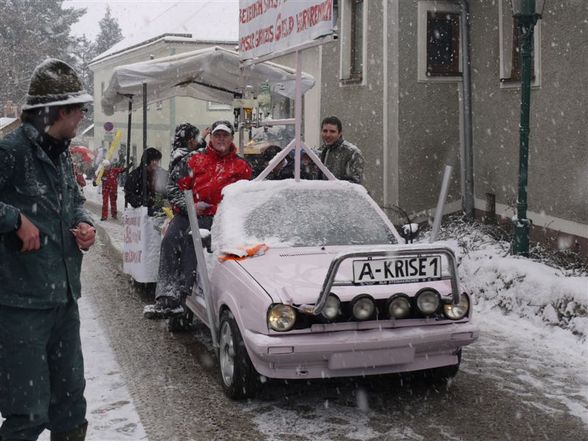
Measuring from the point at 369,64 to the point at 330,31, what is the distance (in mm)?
8230

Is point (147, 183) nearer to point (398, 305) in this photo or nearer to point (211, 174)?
point (211, 174)

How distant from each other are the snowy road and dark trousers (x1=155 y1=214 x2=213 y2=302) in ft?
1.71

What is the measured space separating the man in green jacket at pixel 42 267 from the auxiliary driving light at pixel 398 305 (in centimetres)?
214

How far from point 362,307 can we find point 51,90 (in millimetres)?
2400

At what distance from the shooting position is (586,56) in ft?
31.8

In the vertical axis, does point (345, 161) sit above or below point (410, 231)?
above

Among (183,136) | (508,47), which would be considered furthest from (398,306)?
(508,47)

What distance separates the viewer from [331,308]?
495 centimetres

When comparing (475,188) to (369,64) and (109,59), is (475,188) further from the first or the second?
(109,59)

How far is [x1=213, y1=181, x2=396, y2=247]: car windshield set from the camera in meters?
6.24

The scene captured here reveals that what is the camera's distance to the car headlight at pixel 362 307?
4.97m

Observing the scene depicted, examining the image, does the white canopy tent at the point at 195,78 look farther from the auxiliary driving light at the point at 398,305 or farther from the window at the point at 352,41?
the auxiliary driving light at the point at 398,305

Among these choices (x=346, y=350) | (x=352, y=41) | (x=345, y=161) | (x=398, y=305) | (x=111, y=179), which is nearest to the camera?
(x=346, y=350)

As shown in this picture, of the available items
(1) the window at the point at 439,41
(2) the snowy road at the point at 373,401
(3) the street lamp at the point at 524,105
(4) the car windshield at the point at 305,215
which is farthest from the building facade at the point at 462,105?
(4) the car windshield at the point at 305,215
